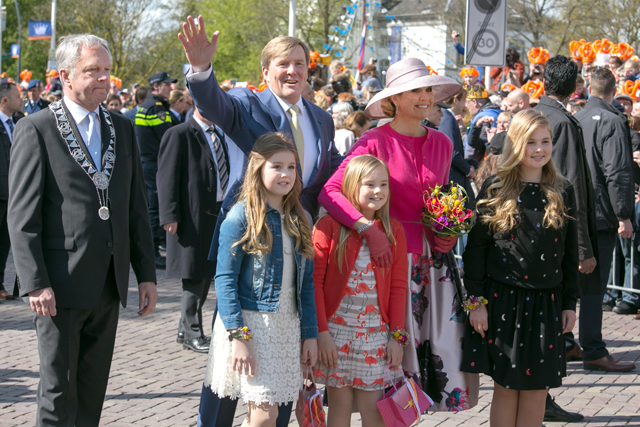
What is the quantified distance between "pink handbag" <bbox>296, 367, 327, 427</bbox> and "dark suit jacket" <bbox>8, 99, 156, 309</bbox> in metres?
1.12

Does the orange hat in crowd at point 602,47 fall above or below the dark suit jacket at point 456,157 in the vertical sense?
above

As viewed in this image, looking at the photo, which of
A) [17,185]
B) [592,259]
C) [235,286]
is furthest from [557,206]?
[17,185]

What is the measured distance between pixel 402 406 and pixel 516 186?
4.52ft

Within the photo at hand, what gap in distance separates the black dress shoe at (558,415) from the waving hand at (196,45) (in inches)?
124

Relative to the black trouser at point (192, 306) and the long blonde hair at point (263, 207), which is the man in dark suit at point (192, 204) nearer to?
the black trouser at point (192, 306)

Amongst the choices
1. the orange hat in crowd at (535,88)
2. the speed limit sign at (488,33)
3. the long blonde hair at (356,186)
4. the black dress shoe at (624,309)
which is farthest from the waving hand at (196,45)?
the orange hat in crowd at (535,88)

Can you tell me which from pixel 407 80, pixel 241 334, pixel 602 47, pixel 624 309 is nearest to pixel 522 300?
pixel 407 80

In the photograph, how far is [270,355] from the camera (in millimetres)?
3297

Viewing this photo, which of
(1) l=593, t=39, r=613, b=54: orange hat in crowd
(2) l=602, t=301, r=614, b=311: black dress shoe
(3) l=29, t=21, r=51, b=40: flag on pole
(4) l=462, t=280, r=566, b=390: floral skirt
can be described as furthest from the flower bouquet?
(3) l=29, t=21, r=51, b=40: flag on pole

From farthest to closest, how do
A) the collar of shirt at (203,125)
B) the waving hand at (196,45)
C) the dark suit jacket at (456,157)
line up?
the dark suit jacket at (456,157) < the collar of shirt at (203,125) < the waving hand at (196,45)

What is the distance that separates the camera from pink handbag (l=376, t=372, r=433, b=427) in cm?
345

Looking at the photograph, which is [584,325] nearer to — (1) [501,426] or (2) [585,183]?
(2) [585,183]

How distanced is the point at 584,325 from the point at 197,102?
401cm

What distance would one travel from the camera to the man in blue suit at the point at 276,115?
11.0 ft
